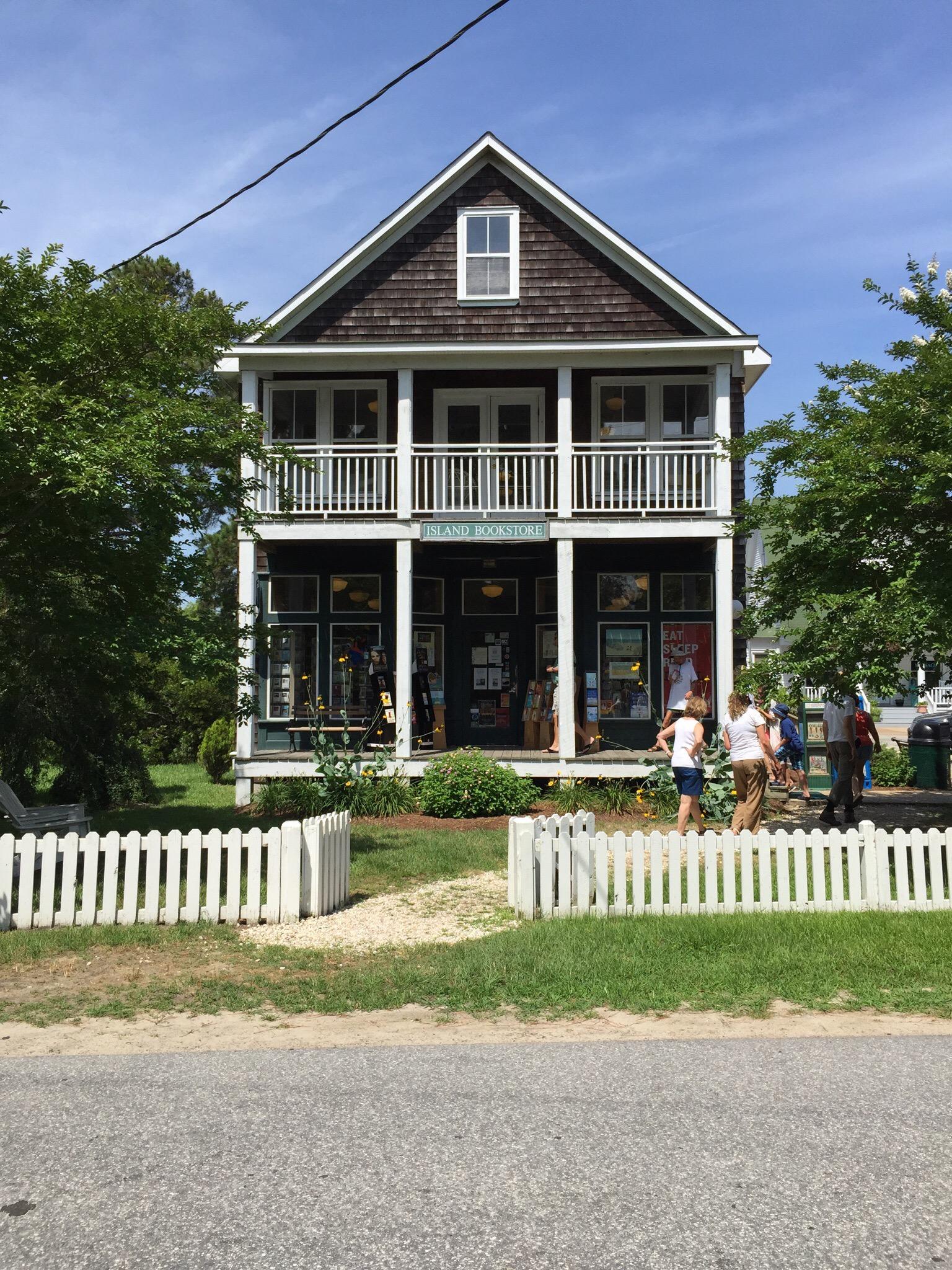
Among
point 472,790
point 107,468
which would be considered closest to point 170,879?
point 107,468

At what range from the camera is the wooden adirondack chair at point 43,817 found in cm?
994

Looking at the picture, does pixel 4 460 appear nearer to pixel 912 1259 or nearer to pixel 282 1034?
pixel 282 1034

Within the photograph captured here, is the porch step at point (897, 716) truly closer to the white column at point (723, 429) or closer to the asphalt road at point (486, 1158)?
the white column at point (723, 429)

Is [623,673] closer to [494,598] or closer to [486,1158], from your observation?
[494,598]

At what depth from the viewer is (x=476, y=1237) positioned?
3.50 metres

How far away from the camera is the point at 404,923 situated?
842 cm

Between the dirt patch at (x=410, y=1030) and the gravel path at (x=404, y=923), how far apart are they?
1579 mm

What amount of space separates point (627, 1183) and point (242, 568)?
43.6 ft

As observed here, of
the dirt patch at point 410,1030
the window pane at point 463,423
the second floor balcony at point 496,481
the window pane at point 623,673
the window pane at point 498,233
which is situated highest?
the window pane at point 498,233

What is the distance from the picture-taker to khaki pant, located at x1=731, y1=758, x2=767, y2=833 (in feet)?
37.3

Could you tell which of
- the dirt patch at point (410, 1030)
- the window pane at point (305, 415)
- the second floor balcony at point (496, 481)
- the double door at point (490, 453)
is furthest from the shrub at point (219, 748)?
the dirt patch at point (410, 1030)

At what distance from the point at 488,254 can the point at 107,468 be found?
10.1m

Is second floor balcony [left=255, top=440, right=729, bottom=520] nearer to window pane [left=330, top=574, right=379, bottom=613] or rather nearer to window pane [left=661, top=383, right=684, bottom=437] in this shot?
window pane [left=661, top=383, right=684, bottom=437]

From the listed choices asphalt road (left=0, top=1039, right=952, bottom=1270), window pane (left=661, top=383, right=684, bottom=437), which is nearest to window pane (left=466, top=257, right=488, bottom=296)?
window pane (left=661, top=383, right=684, bottom=437)
